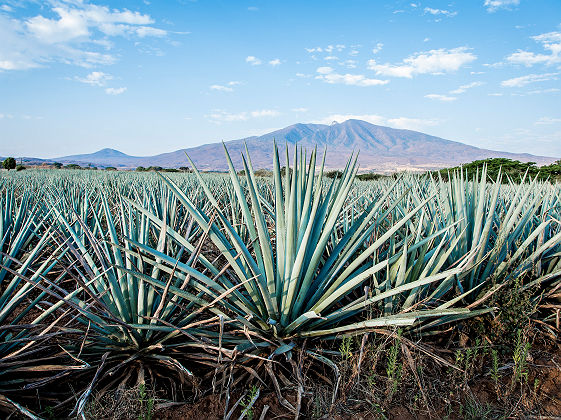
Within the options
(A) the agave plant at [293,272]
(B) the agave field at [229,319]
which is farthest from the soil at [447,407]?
(A) the agave plant at [293,272]

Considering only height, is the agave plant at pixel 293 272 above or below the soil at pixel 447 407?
above

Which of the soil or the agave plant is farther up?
the agave plant

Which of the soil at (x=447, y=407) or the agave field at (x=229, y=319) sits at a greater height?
the agave field at (x=229, y=319)

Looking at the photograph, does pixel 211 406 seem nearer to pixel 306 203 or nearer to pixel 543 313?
pixel 306 203

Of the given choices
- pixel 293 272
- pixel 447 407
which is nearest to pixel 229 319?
pixel 293 272

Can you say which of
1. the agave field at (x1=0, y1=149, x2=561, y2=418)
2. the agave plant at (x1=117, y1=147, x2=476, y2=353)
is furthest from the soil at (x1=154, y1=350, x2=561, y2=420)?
the agave plant at (x1=117, y1=147, x2=476, y2=353)

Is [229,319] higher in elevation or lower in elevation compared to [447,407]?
higher

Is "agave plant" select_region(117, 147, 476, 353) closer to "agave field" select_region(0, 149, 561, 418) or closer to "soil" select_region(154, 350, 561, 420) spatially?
"agave field" select_region(0, 149, 561, 418)

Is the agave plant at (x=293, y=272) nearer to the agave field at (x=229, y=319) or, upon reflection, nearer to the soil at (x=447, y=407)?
the agave field at (x=229, y=319)

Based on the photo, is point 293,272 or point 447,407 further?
point 293,272

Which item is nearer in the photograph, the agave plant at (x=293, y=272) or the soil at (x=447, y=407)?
the soil at (x=447, y=407)

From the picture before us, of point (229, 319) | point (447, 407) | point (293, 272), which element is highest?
point (293, 272)

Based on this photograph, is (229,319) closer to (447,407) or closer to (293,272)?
(293,272)

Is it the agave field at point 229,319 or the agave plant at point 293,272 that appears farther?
the agave plant at point 293,272
